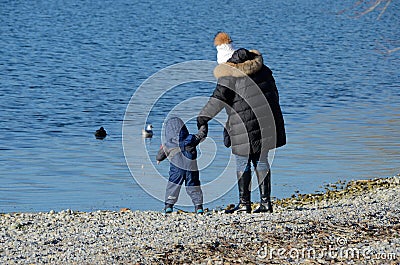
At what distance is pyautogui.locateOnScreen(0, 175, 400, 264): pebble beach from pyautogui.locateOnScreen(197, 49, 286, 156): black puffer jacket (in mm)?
801

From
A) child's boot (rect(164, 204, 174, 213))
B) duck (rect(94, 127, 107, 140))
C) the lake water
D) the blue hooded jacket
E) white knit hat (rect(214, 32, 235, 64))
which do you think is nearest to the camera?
white knit hat (rect(214, 32, 235, 64))

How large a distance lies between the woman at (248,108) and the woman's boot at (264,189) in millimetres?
13

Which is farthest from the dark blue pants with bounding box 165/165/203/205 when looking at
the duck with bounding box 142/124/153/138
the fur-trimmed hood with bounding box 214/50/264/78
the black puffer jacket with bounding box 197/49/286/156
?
the duck with bounding box 142/124/153/138

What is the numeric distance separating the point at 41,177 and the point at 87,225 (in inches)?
191

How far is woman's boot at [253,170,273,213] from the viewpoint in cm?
966

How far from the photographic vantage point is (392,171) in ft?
47.8

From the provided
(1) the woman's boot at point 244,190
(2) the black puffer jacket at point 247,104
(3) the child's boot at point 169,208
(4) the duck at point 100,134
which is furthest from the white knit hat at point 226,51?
(4) the duck at point 100,134

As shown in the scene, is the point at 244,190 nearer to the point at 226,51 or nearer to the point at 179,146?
the point at 179,146

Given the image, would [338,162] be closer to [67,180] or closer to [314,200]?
[314,200]

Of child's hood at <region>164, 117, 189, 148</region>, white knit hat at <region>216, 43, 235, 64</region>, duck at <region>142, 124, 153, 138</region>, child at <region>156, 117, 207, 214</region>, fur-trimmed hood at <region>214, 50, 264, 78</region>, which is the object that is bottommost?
child at <region>156, 117, 207, 214</region>

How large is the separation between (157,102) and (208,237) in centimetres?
1393

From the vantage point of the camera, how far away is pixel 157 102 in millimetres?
21984

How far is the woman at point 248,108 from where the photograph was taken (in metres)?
9.28

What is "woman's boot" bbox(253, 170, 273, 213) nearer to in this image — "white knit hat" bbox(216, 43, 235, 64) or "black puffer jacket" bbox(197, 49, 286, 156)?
"black puffer jacket" bbox(197, 49, 286, 156)
